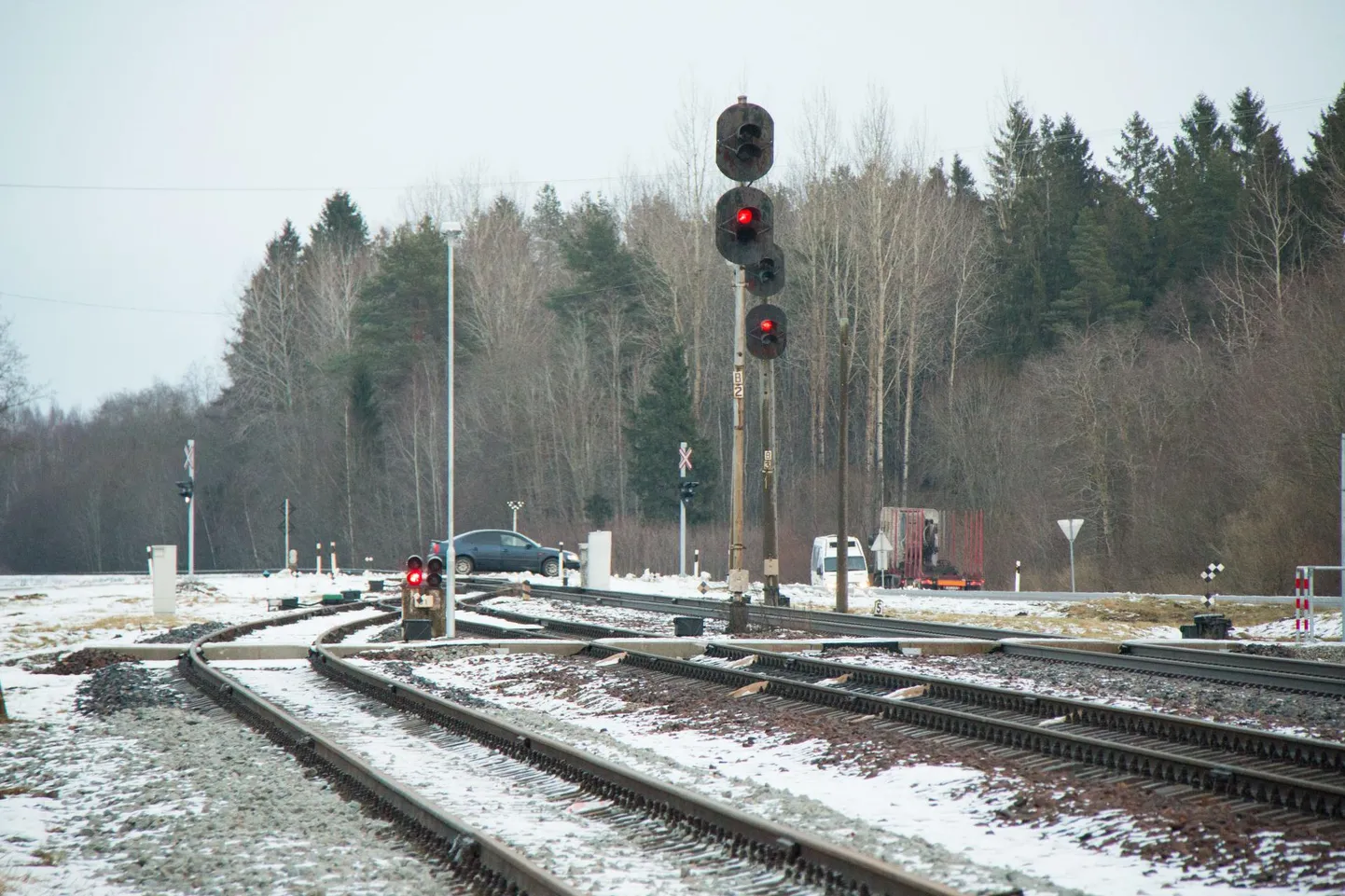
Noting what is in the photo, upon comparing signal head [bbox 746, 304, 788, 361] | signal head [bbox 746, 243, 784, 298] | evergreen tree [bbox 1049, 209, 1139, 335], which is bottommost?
signal head [bbox 746, 304, 788, 361]

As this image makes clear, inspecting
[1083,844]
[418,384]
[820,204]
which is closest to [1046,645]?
[1083,844]

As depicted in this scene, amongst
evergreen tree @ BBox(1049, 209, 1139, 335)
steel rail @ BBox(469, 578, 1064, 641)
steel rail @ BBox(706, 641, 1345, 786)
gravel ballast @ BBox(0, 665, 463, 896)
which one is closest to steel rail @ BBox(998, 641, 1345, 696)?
steel rail @ BBox(469, 578, 1064, 641)

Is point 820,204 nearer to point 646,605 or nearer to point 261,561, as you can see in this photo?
point 646,605

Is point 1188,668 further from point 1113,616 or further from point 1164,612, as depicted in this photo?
point 1164,612

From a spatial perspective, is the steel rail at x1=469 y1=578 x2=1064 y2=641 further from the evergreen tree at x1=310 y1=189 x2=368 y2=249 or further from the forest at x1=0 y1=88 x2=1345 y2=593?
the evergreen tree at x1=310 y1=189 x2=368 y2=249

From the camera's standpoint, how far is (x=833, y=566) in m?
40.4

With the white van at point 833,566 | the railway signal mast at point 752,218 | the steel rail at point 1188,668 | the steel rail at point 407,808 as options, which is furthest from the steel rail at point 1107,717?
the white van at point 833,566

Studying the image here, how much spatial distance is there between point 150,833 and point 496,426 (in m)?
66.9

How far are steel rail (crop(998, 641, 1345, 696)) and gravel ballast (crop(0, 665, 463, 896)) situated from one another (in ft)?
31.6

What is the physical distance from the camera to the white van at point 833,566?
39812 millimetres

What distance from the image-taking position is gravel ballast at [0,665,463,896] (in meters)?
6.80

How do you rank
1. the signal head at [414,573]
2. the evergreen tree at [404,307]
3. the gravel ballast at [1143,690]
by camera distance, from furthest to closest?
the evergreen tree at [404,307] → the signal head at [414,573] → the gravel ballast at [1143,690]

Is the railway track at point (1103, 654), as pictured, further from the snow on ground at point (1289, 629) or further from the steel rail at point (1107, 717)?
the snow on ground at point (1289, 629)

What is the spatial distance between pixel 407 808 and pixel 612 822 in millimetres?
1218
